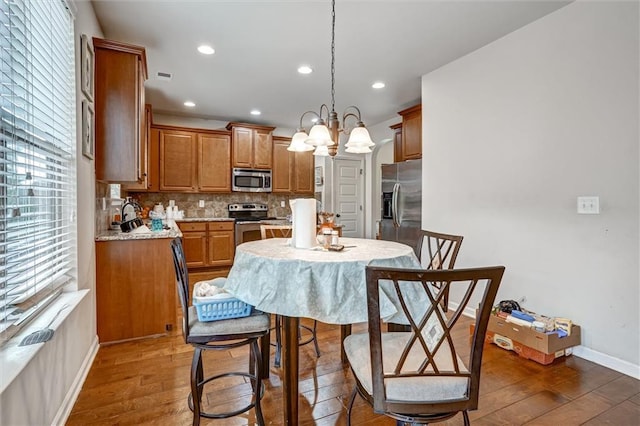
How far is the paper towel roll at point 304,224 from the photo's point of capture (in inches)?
74.4

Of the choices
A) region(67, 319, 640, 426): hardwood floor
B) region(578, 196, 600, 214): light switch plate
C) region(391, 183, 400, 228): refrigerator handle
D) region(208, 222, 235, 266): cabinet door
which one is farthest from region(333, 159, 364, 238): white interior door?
region(578, 196, 600, 214): light switch plate

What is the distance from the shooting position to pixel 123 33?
9.36 feet

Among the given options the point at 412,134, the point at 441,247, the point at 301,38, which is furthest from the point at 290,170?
the point at 441,247

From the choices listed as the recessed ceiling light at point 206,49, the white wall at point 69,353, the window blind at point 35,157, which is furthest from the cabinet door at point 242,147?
the window blind at point 35,157

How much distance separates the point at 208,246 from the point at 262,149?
6.34 feet

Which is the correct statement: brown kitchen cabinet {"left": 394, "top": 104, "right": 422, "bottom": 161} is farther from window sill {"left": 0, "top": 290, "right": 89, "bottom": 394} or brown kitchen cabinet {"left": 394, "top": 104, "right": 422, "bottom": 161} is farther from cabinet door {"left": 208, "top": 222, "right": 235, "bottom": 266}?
window sill {"left": 0, "top": 290, "right": 89, "bottom": 394}

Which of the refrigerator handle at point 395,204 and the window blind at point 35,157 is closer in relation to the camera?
the window blind at point 35,157

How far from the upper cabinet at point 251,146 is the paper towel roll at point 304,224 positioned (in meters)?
4.07

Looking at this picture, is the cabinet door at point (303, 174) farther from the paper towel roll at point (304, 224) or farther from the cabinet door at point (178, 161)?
the paper towel roll at point (304, 224)

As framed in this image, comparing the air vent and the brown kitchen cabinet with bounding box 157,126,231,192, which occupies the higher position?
the air vent

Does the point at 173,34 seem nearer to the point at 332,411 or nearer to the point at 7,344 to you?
the point at 7,344

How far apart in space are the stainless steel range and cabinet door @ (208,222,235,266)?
13cm

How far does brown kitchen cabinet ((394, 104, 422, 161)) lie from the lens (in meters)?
4.32

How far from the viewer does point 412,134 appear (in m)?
4.45
